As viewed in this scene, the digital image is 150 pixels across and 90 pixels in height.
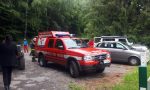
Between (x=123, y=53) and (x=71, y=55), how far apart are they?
5265 millimetres

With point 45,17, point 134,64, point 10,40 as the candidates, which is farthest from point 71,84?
point 45,17

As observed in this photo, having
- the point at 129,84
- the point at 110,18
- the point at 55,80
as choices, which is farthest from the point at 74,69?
the point at 110,18

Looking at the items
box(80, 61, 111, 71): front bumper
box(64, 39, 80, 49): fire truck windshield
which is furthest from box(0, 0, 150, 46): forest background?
box(80, 61, 111, 71): front bumper

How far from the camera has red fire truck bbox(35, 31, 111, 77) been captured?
10703mm

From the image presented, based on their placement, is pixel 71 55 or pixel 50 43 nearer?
pixel 71 55

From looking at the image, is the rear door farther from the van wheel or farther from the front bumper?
the front bumper

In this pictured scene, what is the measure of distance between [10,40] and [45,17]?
36.4m

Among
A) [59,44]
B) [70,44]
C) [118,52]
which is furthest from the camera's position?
[118,52]

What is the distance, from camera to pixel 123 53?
15.5m

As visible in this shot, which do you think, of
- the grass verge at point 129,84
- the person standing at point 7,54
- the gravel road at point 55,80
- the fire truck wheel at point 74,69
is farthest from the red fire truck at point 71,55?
the person standing at point 7,54

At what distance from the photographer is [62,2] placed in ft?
140

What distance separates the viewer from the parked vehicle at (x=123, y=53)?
49.1ft

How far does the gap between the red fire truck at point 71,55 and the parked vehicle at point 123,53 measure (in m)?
3.52

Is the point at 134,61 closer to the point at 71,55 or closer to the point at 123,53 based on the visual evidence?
the point at 123,53
